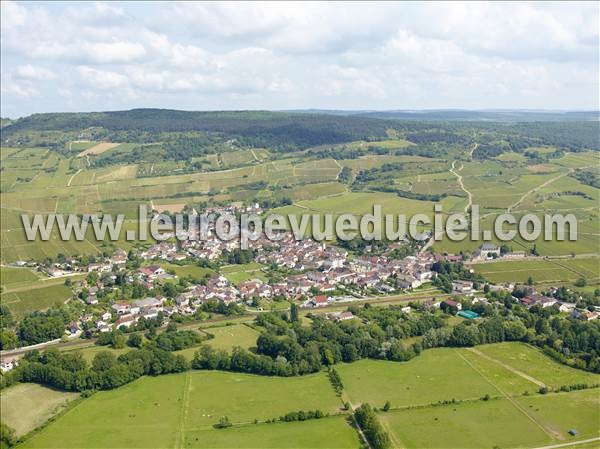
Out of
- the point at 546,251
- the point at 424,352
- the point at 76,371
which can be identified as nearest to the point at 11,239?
the point at 76,371

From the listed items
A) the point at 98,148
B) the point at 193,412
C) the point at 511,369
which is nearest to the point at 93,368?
the point at 193,412

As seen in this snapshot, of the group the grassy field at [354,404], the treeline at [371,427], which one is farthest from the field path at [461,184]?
the treeline at [371,427]

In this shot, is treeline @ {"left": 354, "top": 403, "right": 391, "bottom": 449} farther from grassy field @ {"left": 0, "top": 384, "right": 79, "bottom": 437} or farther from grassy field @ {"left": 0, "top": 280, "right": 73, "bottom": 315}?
grassy field @ {"left": 0, "top": 280, "right": 73, "bottom": 315}

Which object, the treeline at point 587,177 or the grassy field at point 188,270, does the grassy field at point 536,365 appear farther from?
the treeline at point 587,177

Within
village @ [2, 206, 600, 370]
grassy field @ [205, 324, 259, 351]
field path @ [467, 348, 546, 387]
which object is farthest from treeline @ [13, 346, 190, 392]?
field path @ [467, 348, 546, 387]

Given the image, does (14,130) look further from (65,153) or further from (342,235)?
(342,235)

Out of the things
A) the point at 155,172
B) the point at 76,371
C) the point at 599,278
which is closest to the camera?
the point at 76,371
